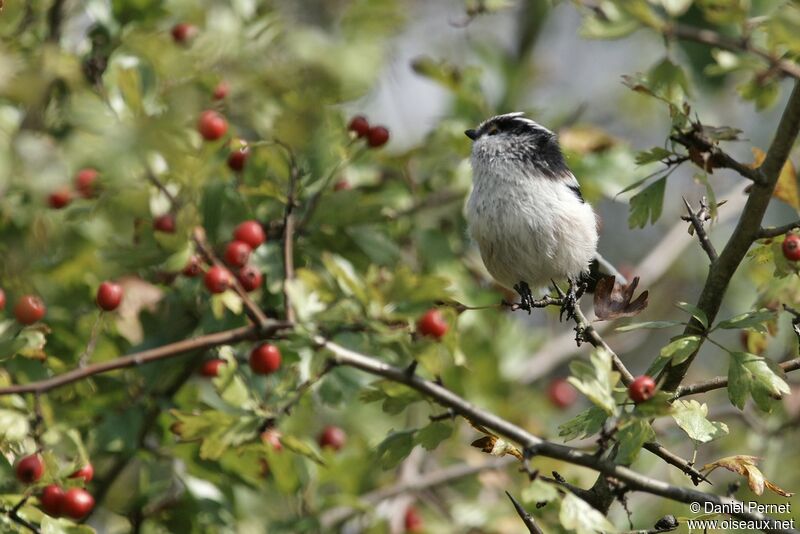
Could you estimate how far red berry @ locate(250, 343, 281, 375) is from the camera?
10.4 ft

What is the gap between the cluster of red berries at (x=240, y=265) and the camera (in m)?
2.97

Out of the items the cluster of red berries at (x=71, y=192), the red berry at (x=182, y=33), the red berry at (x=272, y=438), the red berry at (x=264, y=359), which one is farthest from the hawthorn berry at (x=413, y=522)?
the red berry at (x=182, y=33)

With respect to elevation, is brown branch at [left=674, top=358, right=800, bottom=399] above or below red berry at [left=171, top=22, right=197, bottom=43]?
below

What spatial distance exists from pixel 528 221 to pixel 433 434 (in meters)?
1.17

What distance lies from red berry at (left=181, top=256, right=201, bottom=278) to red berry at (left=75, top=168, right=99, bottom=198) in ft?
→ 2.54

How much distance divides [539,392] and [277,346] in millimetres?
2852

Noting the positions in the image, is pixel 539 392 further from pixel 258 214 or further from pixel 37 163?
pixel 37 163

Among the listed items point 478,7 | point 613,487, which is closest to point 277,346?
point 613,487

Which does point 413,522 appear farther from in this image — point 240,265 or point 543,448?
point 543,448

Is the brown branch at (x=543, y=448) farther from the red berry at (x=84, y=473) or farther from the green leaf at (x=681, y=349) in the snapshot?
the red berry at (x=84, y=473)

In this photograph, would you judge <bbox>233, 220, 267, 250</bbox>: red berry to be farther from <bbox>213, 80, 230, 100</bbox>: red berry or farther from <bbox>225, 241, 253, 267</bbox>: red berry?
<bbox>213, 80, 230, 100</bbox>: red berry

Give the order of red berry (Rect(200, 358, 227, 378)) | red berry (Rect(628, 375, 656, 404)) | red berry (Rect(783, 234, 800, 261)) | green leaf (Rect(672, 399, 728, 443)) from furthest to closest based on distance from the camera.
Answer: red berry (Rect(200, 358, 227, 378))
red berry (Rect(783, 234, 800, 261))
green leaf (Rect(672, 399, 728, 443))
red berry (Rect(628, 375, 656, 404))

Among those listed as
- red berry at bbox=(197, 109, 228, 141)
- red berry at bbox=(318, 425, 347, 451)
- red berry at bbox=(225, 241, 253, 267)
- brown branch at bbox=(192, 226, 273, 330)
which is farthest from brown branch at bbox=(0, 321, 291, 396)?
red berry at bbox=(318, 425, 347, 451)

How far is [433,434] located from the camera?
283 centimetres
